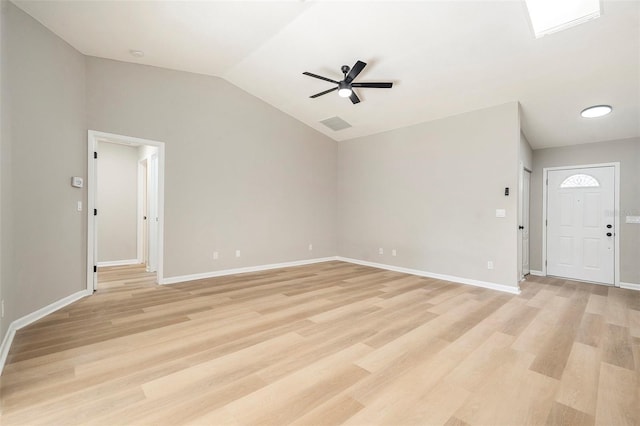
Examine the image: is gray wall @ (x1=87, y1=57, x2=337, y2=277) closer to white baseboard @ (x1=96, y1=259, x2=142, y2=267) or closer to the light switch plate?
white baseboard @ (x1=96, y1=259, x2=142, y2=267)

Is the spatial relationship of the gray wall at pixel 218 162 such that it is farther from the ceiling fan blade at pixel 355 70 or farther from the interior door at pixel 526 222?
the interior door at pixel 526 222

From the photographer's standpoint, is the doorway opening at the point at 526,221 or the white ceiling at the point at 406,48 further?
the doorway opening at the point at 526,221

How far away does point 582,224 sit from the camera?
5188 mm

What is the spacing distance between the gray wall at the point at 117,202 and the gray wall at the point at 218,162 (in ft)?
7.26

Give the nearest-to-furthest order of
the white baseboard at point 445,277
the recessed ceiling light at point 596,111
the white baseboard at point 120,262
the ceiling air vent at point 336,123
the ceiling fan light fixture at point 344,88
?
the ceiling fan light fixture at point 344,88
the recessed ceiling light at point 596,111
the white baseboard at point 445,277
the white baseboard at point 120,262
the ceiling air vent at point 336,123

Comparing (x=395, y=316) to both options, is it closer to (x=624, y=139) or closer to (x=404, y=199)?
(x=404, y=199)

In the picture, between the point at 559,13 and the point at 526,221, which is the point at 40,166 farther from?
the point at 526,221

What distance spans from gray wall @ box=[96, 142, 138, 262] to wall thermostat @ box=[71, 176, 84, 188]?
2.45 meters

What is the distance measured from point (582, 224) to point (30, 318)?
823 cm

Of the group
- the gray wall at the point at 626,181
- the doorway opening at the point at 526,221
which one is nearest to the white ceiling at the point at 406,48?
the gray wall at the point at 626,181

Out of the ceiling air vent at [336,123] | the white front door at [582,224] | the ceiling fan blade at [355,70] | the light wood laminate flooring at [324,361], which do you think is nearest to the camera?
the light wood laminate flooring at [324,361]

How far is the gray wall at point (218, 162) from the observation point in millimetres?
4230

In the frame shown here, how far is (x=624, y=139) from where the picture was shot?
4.80 m

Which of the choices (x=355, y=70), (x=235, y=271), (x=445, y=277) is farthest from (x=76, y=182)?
(x=445, y=277)
